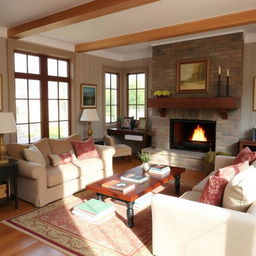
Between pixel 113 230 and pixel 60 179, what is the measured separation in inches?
50.5

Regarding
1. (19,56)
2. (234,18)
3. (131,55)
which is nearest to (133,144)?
(131,55)

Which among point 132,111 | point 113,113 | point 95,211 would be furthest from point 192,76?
point 95,211

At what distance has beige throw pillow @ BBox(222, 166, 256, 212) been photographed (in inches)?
81.7

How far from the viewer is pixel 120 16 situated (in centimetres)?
418

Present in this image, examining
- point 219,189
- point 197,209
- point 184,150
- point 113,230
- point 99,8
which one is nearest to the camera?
point 197,209

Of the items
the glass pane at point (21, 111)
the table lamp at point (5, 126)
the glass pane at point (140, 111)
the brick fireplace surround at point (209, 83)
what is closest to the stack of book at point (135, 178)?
the table lamp at point (5, 126)

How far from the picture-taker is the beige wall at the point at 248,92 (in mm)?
5406

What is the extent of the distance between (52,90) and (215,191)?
4.49 meters

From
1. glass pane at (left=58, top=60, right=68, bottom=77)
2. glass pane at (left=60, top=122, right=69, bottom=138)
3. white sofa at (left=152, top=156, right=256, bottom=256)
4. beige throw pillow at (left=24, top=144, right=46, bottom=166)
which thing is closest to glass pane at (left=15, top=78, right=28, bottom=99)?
glass pane at (left=58, top=60, right=68, bottom=77)

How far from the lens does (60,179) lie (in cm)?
384

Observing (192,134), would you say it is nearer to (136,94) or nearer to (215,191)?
(136,94)

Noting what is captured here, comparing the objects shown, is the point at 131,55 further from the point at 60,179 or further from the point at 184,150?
the point at 60,179

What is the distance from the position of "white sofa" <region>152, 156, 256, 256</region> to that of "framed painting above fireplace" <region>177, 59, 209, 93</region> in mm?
3926

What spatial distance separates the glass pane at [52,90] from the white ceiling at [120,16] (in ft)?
2.75
